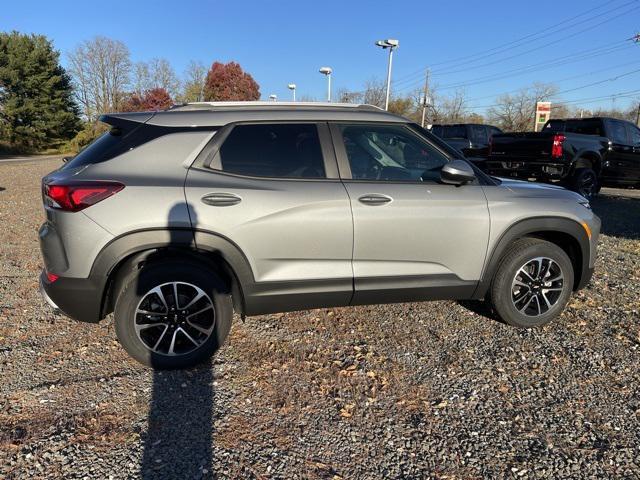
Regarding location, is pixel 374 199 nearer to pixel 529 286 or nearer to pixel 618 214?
pixel 529 286

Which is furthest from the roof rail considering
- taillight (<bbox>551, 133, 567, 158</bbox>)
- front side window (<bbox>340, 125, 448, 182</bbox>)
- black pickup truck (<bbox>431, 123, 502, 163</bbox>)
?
black pickup truck (<bbox>431, 123, 502, 163</bbox>)

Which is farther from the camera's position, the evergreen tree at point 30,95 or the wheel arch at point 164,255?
the evergreen tree at point 30,95

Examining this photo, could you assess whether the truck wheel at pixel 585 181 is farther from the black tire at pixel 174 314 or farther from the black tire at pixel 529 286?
the black tire at pixel 174 314

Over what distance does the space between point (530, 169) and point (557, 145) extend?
0.72 m

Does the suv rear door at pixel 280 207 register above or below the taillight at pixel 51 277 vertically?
above

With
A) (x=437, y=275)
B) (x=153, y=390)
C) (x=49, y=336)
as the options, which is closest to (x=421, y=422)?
(x=437, y=275)

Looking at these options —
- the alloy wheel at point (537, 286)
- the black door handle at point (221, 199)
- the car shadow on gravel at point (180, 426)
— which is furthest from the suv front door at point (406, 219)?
the car shadow on gravel at point (180, 426)

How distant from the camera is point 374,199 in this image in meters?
3.22

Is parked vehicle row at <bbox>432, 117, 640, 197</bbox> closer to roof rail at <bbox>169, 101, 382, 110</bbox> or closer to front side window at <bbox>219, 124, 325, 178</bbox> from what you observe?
roof rail at <bbox>169, 101, 382, 110</bbox>

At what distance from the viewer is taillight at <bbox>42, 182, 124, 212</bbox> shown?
281 centimetres

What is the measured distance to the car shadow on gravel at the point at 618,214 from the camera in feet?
24.7

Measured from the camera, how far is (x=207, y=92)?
47438 mm

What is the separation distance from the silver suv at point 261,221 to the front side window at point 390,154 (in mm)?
11

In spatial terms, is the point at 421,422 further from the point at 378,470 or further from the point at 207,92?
the point at 207,92
